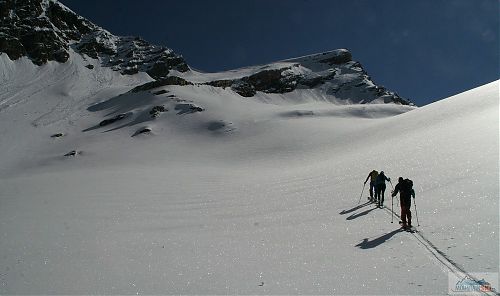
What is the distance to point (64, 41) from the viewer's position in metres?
119

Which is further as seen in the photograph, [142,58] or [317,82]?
[142,58]

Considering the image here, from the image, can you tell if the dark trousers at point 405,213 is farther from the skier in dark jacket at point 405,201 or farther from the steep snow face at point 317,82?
the steep snow face at point 317,82

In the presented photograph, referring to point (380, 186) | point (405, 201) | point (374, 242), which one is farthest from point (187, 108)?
point (374, 242)

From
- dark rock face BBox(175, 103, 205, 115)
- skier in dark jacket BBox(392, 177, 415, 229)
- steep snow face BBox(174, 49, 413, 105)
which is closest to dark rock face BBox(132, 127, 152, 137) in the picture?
dark rock face BBox(175, 103, 205, 115)

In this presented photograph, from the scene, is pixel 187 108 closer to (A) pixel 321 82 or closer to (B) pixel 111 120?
(B) pixel 111 120

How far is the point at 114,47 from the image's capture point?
413ft

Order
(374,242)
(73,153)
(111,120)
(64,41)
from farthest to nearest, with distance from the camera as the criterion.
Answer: (64,41) < (111,120) < (73,153) < (374,242)

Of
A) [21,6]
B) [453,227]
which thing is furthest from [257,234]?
[21,6]

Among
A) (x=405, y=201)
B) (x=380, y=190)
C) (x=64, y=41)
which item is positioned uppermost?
Result: (x=64, y=41)

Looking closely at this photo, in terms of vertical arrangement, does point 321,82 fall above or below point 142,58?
below

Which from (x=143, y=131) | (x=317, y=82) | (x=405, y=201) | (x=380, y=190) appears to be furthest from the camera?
(x=317, y=82)

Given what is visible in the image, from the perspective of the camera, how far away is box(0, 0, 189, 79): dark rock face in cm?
10750

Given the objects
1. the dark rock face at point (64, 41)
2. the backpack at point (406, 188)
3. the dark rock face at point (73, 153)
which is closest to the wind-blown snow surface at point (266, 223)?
the backpack at point (406, 188)

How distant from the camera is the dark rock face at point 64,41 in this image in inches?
4232
